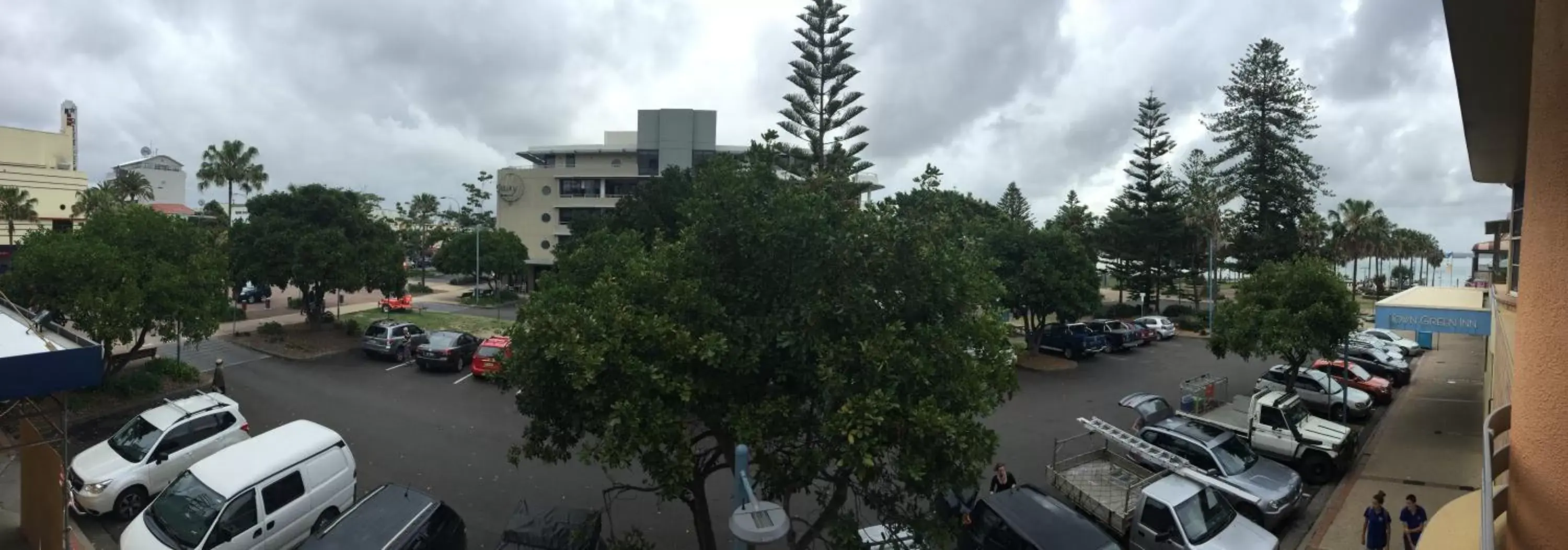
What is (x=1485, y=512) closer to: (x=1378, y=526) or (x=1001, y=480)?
(x=1001, y=480)

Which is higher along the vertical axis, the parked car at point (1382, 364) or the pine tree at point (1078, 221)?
the pine tree at point (1078, 221)

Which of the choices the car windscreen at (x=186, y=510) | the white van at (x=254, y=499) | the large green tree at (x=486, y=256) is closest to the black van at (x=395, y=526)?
the white van at (x=254, y=499)

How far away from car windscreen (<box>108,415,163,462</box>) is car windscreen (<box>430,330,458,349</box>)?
8782mm

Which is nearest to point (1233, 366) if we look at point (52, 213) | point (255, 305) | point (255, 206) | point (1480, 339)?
point (1480, 339)

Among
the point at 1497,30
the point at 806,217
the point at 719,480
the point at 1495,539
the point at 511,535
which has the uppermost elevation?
the point at 1497,30

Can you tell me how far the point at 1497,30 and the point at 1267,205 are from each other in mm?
35918

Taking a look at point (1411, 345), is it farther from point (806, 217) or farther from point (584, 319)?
point (584, 319)

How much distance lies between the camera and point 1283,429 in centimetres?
1237

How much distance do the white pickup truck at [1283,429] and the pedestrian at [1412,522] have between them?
3245mm

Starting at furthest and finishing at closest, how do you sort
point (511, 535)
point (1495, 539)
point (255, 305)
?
1. point (255, 305)
2. point (511, 535)
3. point (1495, 539)

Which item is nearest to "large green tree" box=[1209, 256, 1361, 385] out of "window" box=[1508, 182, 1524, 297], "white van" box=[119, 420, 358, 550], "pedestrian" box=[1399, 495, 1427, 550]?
"window" box=[1508, 182, 1524, 297]

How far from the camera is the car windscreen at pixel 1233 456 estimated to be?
34.4 ft

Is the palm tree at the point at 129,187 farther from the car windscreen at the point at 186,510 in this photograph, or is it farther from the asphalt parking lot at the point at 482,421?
the car windscreen at the point at 186,510

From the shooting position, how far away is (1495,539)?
378 centimetres
